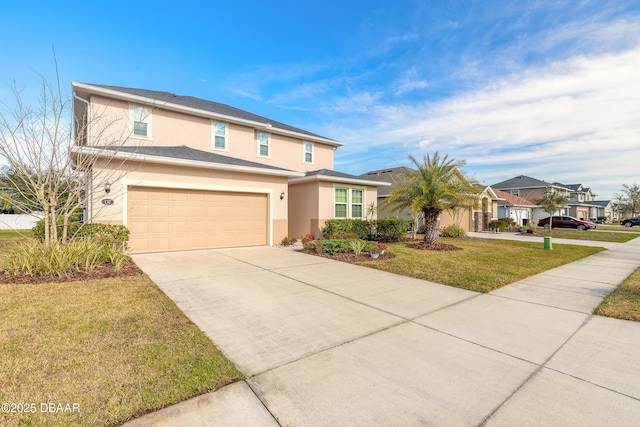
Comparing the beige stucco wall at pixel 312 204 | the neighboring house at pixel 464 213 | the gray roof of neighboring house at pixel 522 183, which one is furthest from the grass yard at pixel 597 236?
the gray roof of neighboring house at pixel 522 183

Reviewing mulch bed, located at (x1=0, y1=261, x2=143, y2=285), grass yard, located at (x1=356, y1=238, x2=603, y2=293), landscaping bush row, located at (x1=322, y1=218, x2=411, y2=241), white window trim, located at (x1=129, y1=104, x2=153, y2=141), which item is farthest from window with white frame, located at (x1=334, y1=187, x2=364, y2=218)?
mulch bed, located at (x1=0, y1=261, x2=143, y2=285)

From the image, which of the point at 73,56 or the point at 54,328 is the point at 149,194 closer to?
the point at 73,56

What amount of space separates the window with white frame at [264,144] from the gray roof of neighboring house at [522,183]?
45.9 m

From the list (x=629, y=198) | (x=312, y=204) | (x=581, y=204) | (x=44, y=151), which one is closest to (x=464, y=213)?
(x=312, y=204)

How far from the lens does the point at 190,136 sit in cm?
1355

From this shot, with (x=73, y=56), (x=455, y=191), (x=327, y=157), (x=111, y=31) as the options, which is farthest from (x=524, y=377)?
(x=327, y=157)

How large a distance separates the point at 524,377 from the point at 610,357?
4.63 feet

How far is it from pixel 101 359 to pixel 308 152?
1596 centimetres

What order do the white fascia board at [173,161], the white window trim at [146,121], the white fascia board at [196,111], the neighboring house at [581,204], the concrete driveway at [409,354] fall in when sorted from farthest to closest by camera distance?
1. the neighboring house at [581,204]
2. the white window trim at [146,121]
3. the white fascia board at [196,111]
4. the white fascia board at [173,161]
5. the concrete driveway at [409,354]

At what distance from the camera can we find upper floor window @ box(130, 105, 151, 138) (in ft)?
39.2

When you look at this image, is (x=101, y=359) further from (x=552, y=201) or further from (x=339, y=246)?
(x=552, y=201)

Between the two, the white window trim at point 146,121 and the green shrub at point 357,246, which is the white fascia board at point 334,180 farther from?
the white window trim at point 146,121

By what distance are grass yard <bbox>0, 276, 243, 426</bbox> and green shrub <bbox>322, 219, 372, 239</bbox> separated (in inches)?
379

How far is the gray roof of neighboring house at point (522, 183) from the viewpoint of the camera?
44.3 m
